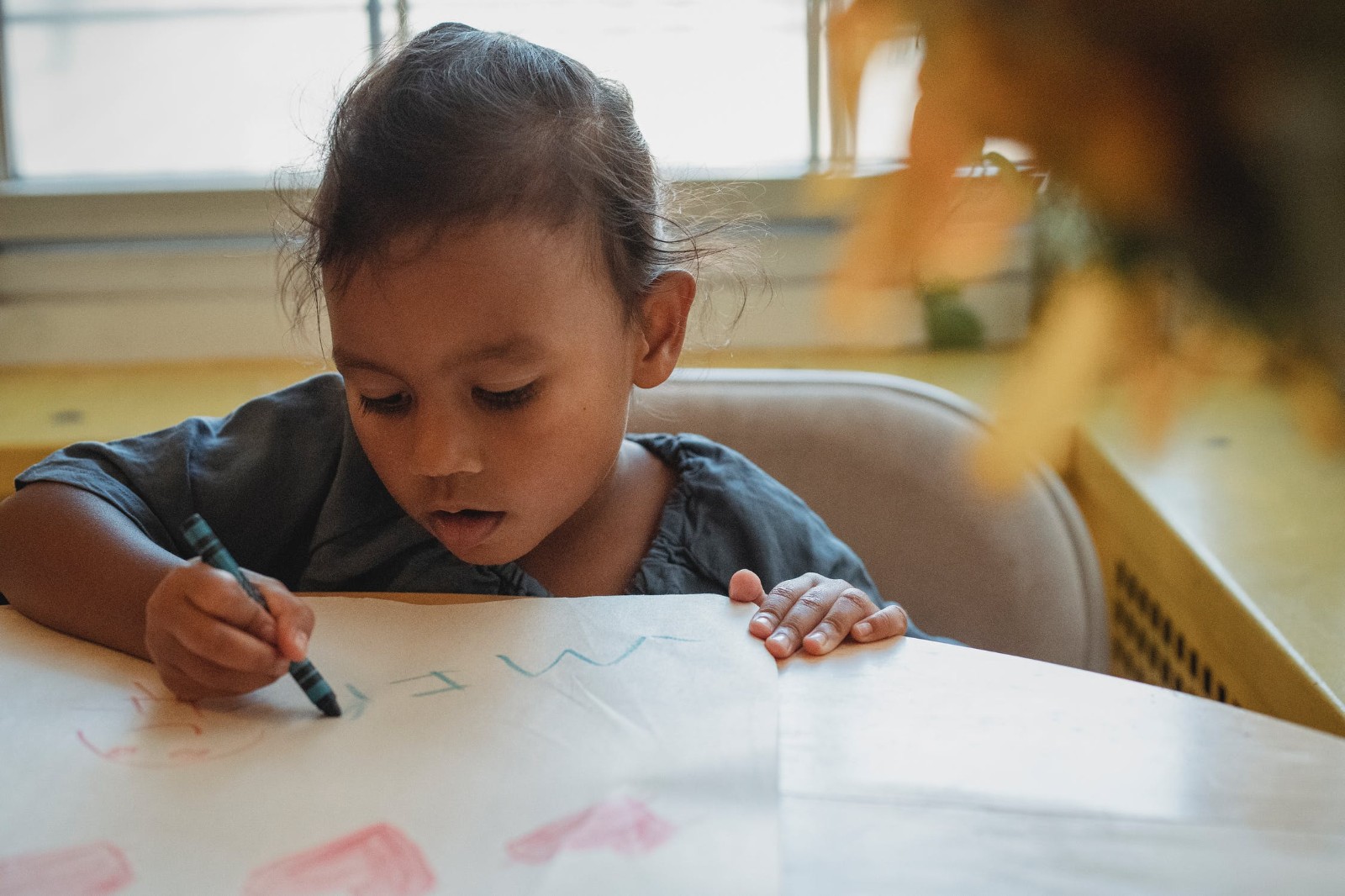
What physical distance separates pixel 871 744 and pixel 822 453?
50cm

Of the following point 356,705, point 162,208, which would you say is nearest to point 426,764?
point 356,705

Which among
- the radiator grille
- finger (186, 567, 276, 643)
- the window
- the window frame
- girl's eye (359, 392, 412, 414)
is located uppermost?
the window

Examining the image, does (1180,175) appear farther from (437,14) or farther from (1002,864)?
(437,14)

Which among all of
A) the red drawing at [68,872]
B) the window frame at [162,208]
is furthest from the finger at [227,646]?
the window frame at [162,208]

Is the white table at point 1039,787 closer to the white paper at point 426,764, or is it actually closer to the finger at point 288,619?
the white paper at point 426,764

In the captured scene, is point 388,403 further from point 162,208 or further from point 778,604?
point 162,208

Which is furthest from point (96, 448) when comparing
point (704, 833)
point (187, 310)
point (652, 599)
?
point (187, 310)

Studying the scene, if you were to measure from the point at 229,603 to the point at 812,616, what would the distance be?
0.25 meters

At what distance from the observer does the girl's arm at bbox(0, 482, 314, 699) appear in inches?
19.7

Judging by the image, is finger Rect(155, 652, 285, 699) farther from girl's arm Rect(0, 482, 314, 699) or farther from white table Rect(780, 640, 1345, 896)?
white table Rect(780, 640, 1345, 896)

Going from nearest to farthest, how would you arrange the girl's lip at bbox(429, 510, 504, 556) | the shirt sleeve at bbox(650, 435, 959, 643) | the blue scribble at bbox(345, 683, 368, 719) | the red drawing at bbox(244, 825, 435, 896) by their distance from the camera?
1. the red drawing at bbox(244, 825, 435, 896)
2. the blue scribble at bbox(345, 683, 368, 719)
3. the girl's lip at bbox(429, 510, 504, 556)
4. the shirt sleeve at bbox(650, 435, 959, 643)

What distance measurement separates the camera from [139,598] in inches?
23.2

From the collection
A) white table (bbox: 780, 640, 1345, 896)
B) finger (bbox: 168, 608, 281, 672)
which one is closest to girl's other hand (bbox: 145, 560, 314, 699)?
finger (bbox: 168, 608, 281, 672)

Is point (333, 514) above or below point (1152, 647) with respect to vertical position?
above
